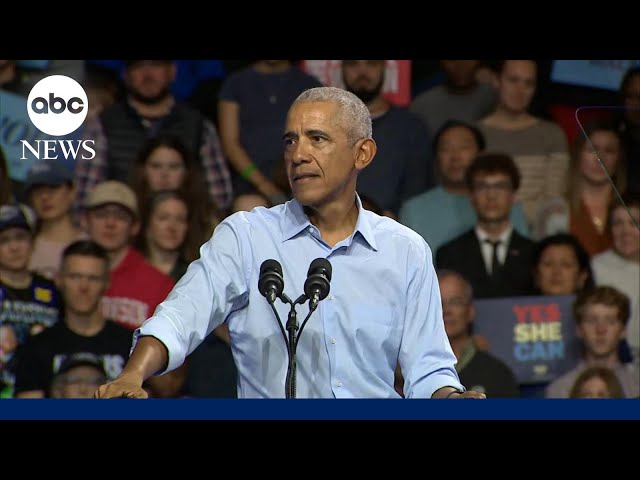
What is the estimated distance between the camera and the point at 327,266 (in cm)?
222

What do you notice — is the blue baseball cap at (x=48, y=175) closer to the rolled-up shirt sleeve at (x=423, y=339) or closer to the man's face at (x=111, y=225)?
the man's face at (x=111, y=225)

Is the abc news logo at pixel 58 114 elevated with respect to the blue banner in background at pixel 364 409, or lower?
elevated

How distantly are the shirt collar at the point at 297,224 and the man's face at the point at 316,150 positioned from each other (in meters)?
0.04

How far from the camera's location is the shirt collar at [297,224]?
2609mm

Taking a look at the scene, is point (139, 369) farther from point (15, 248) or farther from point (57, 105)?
point (15, 248)

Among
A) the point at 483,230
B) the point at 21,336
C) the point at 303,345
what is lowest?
the point at 303,345

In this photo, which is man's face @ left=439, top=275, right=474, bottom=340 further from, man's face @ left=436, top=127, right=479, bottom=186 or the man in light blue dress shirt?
the man in light blue dress shirt

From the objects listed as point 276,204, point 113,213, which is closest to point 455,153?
point 276,204

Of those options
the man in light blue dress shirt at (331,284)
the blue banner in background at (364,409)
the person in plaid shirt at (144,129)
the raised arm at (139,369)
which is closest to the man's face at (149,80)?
the person in plaid shirt at (144,129)

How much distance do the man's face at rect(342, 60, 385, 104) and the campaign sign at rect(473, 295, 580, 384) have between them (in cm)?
95
